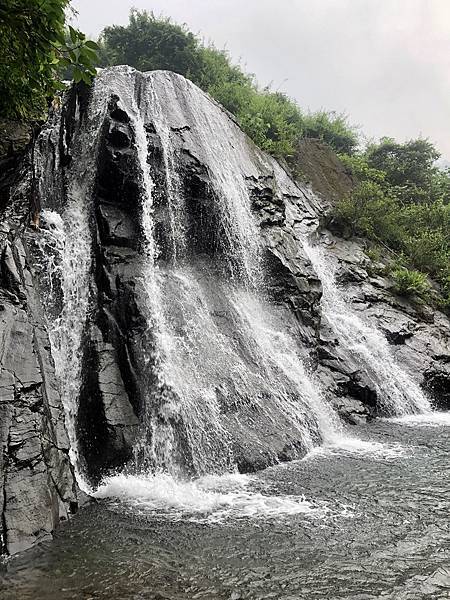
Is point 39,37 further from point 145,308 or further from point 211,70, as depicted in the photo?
point 211,70

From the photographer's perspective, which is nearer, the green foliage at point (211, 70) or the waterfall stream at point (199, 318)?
the waterfall stream at point (199, 318)

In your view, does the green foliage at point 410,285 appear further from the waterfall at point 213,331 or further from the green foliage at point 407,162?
the green foliage at point 407,162

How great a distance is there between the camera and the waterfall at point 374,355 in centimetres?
1239

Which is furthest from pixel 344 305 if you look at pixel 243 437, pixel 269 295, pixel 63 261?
pixel 63 261

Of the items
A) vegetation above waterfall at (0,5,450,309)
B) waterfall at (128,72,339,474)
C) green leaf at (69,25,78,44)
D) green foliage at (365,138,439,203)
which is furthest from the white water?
green foliage at (365,138,439,203)

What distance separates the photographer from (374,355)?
44.2ft

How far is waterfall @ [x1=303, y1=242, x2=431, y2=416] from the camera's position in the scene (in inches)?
488

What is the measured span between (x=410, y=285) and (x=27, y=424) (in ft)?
44.2

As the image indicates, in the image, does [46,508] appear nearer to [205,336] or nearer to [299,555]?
[299,555]

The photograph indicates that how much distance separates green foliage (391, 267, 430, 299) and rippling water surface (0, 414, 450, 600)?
9038 millimetres

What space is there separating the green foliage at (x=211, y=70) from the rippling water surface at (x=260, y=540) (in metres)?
20.1

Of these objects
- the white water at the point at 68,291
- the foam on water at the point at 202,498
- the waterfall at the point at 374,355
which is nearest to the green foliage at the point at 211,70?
the waterfall at the point at 374,355

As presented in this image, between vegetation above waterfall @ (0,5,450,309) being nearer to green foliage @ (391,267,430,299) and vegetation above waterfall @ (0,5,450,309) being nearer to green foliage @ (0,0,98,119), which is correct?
green foliage @ (391,267,430,299)

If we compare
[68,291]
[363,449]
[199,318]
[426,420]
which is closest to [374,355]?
[426,420]
